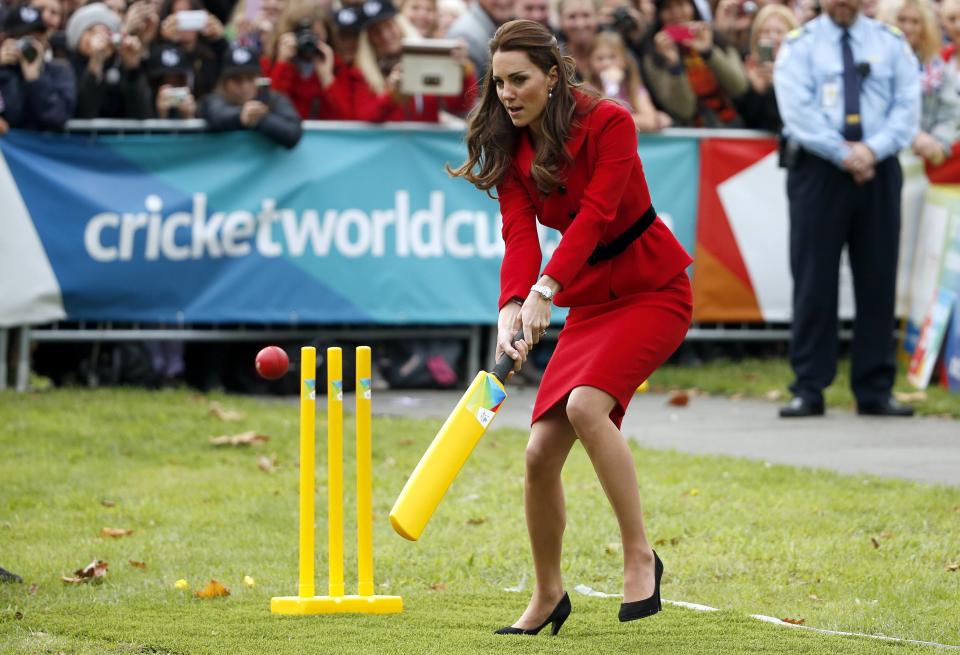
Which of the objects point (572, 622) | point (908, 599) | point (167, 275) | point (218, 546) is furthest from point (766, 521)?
point (167, 275)

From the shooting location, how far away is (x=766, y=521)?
26.7 ft

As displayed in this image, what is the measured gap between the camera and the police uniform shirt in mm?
10945

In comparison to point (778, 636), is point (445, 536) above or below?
below

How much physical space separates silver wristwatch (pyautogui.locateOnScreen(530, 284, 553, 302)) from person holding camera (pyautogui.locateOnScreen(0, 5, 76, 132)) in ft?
23.1

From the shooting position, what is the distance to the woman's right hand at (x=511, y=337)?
5.73 meters

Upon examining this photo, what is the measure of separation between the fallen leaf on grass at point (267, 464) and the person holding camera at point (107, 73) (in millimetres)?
3609

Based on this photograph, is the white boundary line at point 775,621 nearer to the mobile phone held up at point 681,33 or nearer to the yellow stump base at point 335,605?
the yellow stump base at point 335,605

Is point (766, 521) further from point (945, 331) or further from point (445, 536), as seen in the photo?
point (945, 331)

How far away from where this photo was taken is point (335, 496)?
636 centimetres

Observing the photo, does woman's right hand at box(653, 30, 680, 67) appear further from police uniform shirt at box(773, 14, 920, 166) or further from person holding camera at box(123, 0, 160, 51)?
person holding camera at box(123, 0, 160, 51)

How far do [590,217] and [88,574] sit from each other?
3049 mm

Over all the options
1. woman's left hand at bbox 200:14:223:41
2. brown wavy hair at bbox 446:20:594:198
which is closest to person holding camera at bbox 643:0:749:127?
woman's left hand at bbox 200:14:223:41

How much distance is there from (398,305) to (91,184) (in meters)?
2.49

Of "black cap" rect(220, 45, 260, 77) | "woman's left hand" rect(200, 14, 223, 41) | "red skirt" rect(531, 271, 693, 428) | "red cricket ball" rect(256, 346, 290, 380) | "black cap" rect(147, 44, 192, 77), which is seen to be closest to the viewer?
"red skirt" rect(531, 271, 693, 428)
